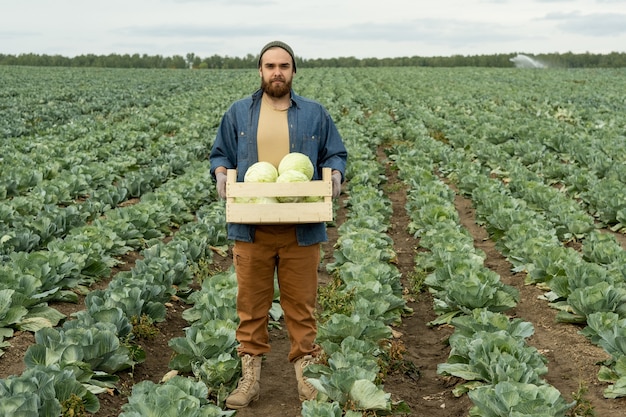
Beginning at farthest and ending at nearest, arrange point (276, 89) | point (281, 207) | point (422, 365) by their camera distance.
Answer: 1. point (422, 365)
2. point (276, 89)
3. point (281, 207)

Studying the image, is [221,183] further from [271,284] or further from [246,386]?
[246,386]

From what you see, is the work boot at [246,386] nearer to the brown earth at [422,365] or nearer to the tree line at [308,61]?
the brown earth at [422,365]

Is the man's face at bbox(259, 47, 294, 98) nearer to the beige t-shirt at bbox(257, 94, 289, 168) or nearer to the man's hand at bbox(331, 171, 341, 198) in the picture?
the beige t-shirt at bbox(257, 94, 289, 168)

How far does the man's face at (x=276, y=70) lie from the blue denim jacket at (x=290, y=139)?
0.13 meters

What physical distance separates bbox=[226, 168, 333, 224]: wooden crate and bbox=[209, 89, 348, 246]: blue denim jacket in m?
0.27

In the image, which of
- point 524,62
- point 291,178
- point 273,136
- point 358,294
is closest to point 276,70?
point 273,136

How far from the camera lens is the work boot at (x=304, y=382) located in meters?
4.84

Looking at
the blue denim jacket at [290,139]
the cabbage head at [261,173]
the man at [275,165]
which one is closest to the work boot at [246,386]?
the man at [275,165]

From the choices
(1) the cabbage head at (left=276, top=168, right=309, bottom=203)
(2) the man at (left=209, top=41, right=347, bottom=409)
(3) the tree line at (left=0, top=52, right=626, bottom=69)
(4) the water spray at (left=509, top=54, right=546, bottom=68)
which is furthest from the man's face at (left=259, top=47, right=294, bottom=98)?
(3) the tree line at (left=0, top=52, right=626, bottom=69)

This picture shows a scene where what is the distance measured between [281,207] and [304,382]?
1.32 m

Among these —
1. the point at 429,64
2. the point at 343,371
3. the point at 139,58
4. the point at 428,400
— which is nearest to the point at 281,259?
the point at 343,371

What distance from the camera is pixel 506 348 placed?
4.98 metres

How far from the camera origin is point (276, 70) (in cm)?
455

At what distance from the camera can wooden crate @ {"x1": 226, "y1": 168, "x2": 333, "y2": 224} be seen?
4316 mm
